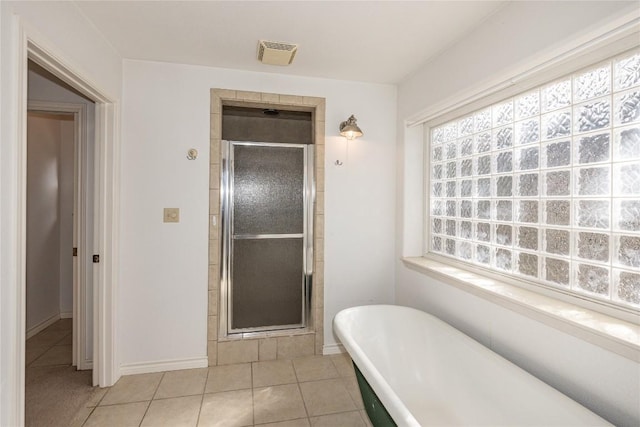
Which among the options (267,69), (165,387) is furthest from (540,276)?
(165,387)

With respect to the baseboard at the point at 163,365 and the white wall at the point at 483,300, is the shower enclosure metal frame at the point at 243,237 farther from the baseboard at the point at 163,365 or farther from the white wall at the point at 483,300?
the white wall at the point at 483,300

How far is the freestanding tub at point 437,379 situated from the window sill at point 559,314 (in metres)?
0.26

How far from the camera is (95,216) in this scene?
229 centimetres

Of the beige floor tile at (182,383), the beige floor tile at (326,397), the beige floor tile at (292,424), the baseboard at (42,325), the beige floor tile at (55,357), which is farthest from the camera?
the baseboard at (42,325)

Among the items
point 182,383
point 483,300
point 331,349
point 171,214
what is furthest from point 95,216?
point 483,300

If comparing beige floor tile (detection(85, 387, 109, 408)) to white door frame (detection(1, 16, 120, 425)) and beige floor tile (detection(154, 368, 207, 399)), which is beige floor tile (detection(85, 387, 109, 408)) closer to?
white door frame (detection(1, 16, 120, 425))

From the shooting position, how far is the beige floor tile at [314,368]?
8.06 feet

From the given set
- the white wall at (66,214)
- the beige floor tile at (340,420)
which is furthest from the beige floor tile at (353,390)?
the white wall at (66,214)

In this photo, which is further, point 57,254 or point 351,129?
point 57,254

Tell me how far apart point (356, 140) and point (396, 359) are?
5.99ft

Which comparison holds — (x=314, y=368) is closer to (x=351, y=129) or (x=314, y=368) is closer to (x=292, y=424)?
(x=292, y=424)

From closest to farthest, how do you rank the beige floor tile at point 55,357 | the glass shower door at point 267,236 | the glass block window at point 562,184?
the glass block window at point 562,184, the beige floor tile at point 55,357, the glass shower door at point 267,236

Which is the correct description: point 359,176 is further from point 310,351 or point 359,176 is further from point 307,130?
point 310,351

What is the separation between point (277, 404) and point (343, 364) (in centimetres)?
73
